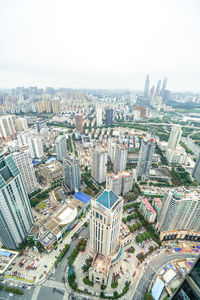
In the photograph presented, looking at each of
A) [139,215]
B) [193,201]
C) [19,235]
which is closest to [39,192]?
[19,235]

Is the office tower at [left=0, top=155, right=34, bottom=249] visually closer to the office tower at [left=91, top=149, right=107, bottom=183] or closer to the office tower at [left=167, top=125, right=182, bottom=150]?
the office tower at [left=91, top=149, right=107, bottom=183]

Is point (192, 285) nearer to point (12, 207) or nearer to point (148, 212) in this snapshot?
point (12, 207)

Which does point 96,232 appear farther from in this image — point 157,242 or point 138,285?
point 157,242

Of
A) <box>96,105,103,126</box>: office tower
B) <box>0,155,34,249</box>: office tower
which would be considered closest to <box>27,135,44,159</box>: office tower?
<box>0,155,34,249</box>: office tower

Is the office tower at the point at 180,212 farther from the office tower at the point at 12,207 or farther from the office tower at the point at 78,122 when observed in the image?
the office tower at the point at 78,122

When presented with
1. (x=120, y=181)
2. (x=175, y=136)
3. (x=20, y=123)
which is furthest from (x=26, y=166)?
(x=175, y=136)

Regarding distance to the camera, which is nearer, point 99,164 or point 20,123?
point 99,164
